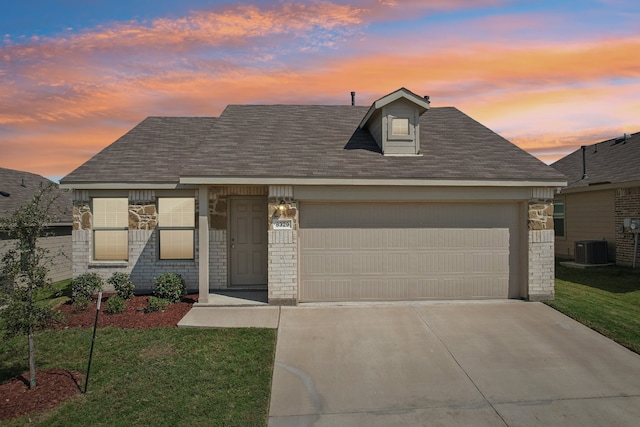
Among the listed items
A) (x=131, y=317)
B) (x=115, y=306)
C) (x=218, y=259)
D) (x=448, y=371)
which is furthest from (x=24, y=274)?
(x=448, y=371)

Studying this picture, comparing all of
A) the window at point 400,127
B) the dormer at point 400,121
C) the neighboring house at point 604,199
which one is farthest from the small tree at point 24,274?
the neighboring house at point 604,199

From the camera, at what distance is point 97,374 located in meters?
6.12

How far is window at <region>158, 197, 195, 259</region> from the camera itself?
36.9 ft

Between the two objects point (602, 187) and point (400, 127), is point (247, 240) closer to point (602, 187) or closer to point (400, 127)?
point (400, 127)

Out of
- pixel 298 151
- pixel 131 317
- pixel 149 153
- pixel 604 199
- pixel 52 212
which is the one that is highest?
pixel 149 153

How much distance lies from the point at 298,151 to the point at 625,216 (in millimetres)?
12288

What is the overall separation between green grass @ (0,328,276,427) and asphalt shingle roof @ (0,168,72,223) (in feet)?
29.9

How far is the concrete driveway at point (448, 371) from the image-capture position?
5160 millimetres

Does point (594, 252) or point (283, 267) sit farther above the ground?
point (283, 267)

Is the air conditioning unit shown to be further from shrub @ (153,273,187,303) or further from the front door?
shrub @ (153,273,187,303)

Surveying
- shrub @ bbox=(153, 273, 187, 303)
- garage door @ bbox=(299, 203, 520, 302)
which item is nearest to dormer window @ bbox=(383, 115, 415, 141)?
garage door @ bbox=(299, 203, 520, 302)

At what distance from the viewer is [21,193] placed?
636 inches

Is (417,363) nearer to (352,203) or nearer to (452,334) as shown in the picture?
(452,334)

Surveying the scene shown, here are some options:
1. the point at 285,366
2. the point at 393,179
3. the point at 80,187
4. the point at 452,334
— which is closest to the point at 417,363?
the point at 452,334
